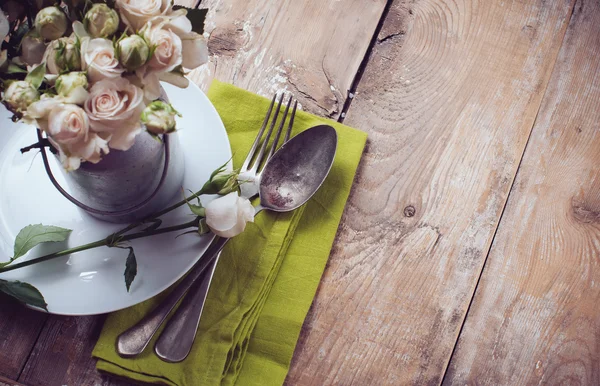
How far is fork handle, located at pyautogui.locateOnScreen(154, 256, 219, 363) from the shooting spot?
0.54 m

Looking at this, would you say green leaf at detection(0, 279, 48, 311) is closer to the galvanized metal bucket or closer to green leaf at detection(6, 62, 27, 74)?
the galvanized metal bucket

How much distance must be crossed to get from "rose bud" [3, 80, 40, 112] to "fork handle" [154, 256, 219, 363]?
29cm

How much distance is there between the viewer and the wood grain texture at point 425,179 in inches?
23.4

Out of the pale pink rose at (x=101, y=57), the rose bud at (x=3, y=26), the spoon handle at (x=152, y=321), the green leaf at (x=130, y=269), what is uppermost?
the pale pink rose at (x=101, y=57)

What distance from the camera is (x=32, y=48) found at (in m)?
0.33

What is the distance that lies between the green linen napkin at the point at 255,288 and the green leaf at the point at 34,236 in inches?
4.6

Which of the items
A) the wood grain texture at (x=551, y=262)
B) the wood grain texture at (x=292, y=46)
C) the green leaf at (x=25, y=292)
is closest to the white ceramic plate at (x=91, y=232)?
the green leaf at (x=25, y=292)

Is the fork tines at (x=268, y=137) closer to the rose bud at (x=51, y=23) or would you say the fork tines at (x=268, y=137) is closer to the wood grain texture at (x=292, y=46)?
the wood grain texture at (x=292, y=46)

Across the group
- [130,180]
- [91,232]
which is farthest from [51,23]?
[91,232]

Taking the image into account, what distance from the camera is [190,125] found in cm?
55

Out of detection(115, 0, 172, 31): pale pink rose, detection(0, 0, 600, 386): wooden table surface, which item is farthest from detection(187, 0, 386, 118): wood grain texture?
detection(115, 0, 172, 31): pale pink rose

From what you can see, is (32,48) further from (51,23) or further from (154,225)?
(154,225)

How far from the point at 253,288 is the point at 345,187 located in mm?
167

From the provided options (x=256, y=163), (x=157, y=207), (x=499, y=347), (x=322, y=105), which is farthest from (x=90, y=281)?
(x=499, y=347)
